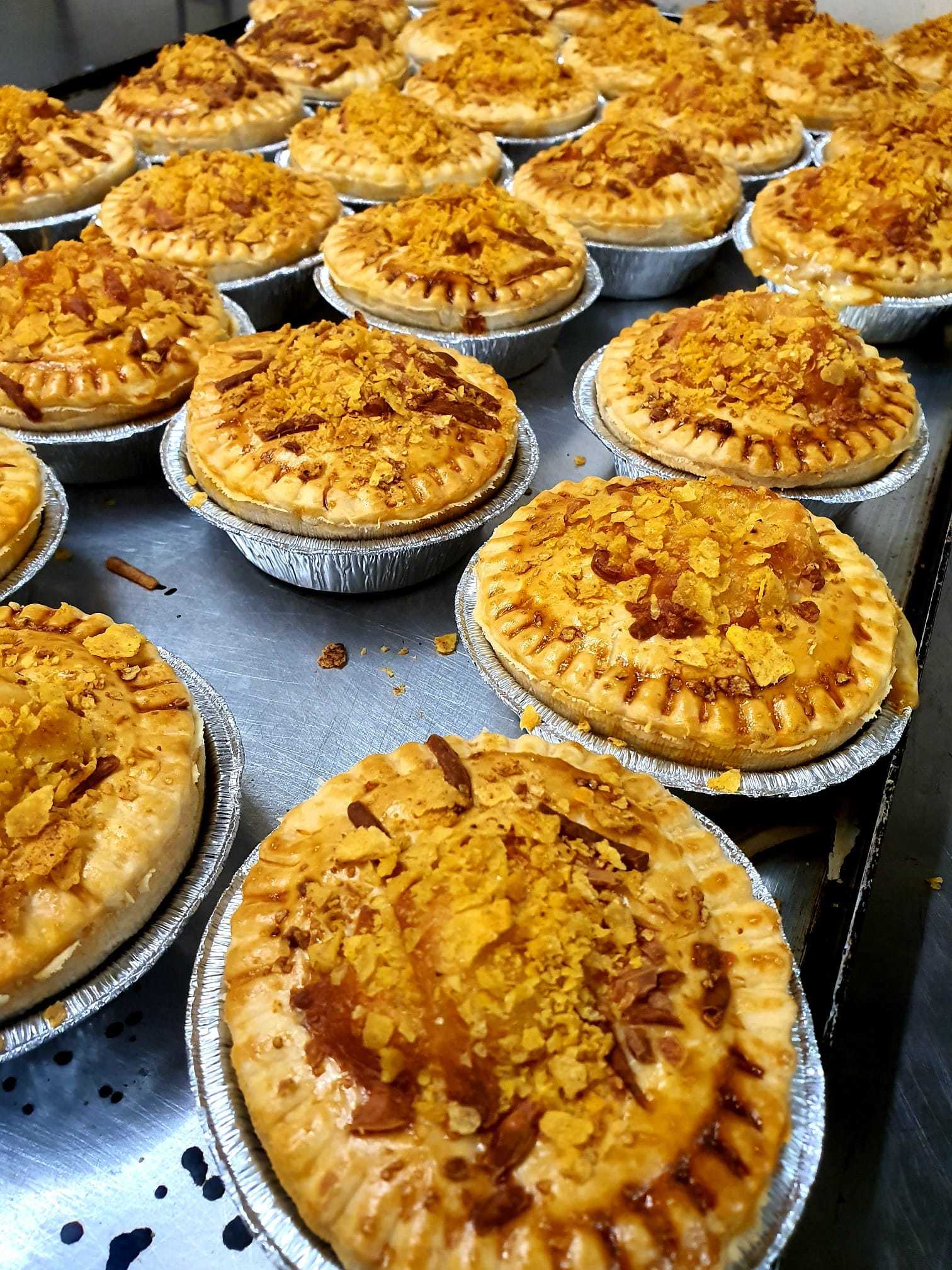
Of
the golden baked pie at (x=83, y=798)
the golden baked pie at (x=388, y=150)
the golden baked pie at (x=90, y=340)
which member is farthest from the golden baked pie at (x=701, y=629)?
the golden baked pie at (x=388, y=150)

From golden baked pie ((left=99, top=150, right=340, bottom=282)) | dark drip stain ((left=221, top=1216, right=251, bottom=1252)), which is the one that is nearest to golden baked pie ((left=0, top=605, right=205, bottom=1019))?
dark drip stain ((left=221, top=1216, right=251, bottom=1252))

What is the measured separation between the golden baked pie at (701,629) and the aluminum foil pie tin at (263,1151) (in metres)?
0.70

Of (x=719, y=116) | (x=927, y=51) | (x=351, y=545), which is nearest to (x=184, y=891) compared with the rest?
(x=351, y=545)

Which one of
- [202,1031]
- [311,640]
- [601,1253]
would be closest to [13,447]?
[311,640]

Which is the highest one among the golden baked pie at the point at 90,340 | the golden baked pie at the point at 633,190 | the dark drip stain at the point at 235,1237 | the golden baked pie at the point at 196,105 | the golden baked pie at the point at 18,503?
the golden baked pie at the point at 196,105

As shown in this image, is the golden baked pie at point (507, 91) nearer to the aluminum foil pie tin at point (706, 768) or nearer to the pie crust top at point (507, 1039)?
the aluminum foil pie tin at point (706, 768)

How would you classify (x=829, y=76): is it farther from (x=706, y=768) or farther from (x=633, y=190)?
(x=706, y=768)

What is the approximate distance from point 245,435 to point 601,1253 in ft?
8.34

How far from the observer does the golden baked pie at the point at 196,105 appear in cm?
521

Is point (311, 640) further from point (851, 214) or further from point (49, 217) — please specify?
point (851, 214)

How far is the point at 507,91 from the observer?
571cm

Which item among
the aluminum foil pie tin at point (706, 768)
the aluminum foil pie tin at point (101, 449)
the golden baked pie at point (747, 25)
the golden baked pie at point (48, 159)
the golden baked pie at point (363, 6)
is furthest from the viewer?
the golden baked pie at point (747, 25)

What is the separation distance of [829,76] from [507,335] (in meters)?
3.90

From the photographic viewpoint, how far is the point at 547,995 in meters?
1.63
